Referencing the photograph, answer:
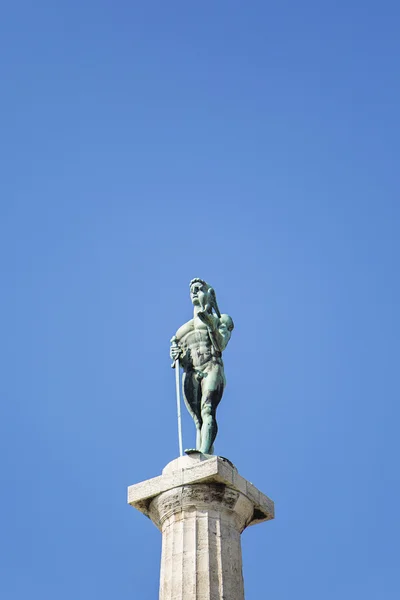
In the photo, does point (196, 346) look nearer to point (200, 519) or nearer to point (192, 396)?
point (192, 396)

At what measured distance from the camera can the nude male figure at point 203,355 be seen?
14955mm

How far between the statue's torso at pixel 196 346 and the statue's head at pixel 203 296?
33 cm

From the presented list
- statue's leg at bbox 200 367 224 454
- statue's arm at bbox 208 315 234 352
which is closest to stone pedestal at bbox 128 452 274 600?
statue's leg at bbox 200 367 224 454

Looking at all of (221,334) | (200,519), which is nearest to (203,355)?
(221,334)

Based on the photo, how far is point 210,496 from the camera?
13461 mm

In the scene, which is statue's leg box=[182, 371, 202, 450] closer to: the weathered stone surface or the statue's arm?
the statue's arm

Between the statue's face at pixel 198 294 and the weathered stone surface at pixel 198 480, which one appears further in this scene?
the statue's face at pixel 198 294

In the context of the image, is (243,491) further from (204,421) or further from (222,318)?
(222,318)

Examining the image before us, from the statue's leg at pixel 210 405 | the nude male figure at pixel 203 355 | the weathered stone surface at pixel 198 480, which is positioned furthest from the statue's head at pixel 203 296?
the weathered stone surface at pixel 198 480

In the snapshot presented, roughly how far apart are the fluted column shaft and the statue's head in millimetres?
3431

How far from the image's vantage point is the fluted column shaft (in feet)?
41.8

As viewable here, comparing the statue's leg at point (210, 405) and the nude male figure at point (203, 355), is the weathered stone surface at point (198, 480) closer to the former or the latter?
the statue's leg at point (210, 405)

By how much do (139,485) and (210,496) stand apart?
125 cm

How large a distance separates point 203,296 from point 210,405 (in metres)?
1.96
